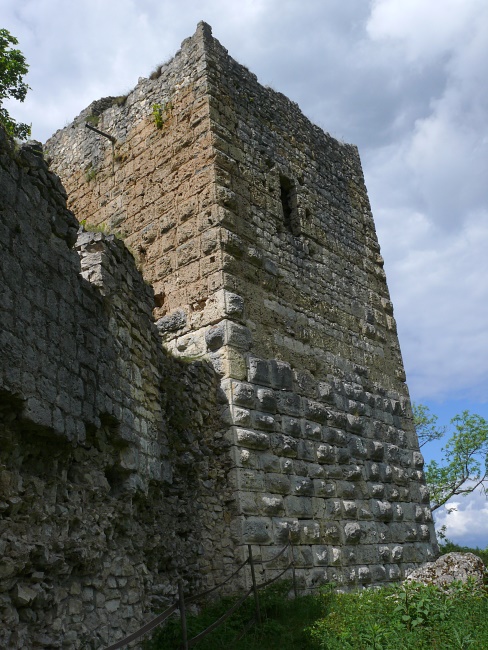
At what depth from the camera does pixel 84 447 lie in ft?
14.6

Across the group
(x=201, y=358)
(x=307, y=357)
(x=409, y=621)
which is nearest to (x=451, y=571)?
(x=409, y=621)

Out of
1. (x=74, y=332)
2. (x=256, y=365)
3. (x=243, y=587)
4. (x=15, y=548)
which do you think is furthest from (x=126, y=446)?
(x=256, y=365)

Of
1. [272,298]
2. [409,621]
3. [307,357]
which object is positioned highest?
[272,298]

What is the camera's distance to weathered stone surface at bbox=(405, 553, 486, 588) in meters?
6.57

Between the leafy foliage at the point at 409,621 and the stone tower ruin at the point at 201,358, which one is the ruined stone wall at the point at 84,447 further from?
the leafy foliage at the point at 409,621

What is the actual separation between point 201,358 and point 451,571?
3451 mm

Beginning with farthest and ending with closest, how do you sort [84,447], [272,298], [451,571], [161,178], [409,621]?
[161,178]
[272,298]
[451,571]
[409,621]
[84,447]

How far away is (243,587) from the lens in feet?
19.8

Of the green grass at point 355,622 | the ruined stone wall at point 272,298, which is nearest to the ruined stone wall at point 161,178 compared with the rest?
the ruined stone wall at point 272,298

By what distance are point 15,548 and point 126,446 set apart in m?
1.56

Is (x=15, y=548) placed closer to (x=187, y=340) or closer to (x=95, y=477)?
(x=95, y=477)

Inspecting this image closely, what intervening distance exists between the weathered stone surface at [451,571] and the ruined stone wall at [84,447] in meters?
2.20

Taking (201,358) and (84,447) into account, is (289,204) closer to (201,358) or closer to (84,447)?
(201,358)

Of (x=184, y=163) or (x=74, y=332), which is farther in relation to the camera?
(x=184, y=163)
